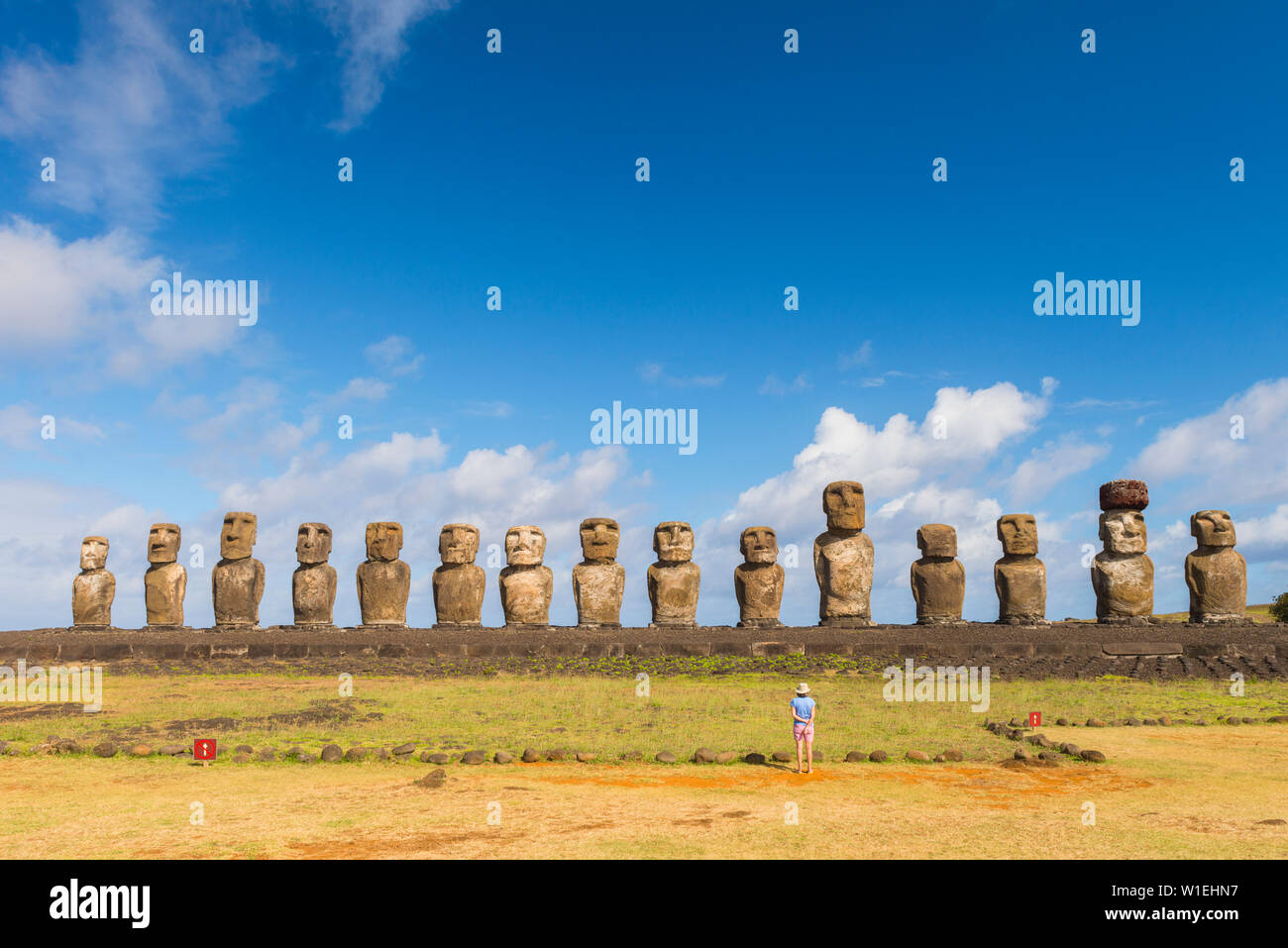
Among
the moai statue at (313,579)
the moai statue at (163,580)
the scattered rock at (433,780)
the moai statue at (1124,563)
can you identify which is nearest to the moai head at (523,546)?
the moai statue at (313,579)

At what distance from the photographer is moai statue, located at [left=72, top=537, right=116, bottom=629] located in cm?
2402

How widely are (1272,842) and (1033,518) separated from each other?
15.4 meters

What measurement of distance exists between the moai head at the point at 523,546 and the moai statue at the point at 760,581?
15.3 ft

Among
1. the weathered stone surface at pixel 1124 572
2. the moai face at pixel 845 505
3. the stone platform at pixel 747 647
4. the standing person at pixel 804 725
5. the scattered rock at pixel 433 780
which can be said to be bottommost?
the stone platform at pixel 747 647

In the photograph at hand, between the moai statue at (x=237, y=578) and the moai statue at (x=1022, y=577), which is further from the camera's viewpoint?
the moai statue at (x=237, y=578)

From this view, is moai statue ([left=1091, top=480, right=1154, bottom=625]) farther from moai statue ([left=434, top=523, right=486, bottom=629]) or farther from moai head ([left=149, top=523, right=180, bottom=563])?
moai head ([left=149, top=523, right=180, bottom=563])

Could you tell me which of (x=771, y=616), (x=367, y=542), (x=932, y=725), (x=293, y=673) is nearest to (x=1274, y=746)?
(x=932, y=725)

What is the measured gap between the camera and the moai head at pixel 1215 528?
70.4ft

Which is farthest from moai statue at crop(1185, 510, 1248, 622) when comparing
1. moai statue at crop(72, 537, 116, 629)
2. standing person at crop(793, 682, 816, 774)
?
moai statue at crop(72, 537, 116, 629)

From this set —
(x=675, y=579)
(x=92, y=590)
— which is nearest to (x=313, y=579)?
(x=92, y=590)

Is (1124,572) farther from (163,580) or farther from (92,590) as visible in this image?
(92,590)

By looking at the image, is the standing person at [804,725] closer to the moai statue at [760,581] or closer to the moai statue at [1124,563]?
the moai statue at [760,581]

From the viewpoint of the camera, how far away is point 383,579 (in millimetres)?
22688

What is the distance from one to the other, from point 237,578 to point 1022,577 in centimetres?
1802
